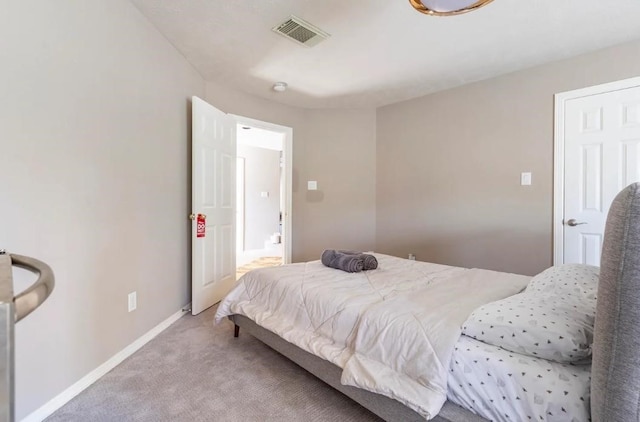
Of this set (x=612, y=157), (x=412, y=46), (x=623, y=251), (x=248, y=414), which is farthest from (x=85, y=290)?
(x=612, y=157)

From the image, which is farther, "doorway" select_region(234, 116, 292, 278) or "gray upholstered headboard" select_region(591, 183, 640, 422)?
"doorway" select_region(234, 116, 292, 278)

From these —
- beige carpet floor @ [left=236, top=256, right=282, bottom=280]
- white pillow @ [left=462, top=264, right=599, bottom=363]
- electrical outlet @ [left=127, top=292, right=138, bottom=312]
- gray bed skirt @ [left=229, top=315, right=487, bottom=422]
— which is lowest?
beige carpet floor @ [left=236, top=256, right=282, bottom=280]

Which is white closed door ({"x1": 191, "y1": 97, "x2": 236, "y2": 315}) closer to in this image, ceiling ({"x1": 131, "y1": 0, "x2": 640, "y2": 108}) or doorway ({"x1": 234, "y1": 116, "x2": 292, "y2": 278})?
ceiling ({"x1": 131, "y1": 0, "x2": 640, "y2": 108})

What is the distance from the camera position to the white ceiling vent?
2234 mm

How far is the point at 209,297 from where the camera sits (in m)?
3.04

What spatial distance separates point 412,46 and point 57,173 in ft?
8.42

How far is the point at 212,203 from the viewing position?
10.0 ft

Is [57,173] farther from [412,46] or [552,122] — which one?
[552,122]

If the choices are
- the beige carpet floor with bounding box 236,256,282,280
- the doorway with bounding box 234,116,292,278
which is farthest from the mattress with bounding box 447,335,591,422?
the doorway with bounding box 234,116,292,278

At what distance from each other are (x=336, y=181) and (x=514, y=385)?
3.46 meters

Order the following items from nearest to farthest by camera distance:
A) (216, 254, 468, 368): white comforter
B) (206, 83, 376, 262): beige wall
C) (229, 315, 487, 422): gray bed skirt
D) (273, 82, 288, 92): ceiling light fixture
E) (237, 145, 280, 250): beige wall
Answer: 1. (229, 315, 487, 422): gray bed skirt
2. (216, 254, 468, 368): white comforter
3. (273, 82, 288, 92): ceiling light fixture
4. (206, 83, 376, 262): beige wall
5. (237, 145, 280, 250): beige wall

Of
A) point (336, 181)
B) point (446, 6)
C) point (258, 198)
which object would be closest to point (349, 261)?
point (446, 6)

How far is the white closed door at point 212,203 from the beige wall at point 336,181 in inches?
41.6

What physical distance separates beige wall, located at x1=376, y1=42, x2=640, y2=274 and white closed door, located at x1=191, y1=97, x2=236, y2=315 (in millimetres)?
1961
